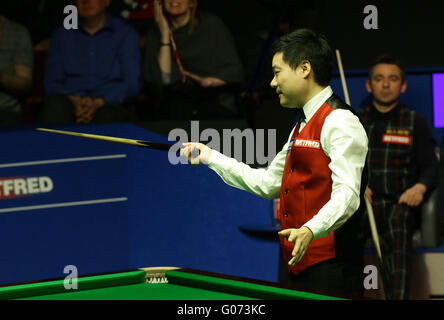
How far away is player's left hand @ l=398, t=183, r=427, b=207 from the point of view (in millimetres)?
3910

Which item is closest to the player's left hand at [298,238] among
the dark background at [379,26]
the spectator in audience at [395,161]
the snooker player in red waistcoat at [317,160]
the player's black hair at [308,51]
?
the snooker player in red waistcoat at [317,160]

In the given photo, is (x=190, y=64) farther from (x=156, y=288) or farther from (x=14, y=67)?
(x=156, y=288)

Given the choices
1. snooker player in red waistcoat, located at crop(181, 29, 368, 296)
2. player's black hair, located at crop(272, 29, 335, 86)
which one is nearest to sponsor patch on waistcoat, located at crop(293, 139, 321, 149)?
snooker player in red waistcoat, located at crop(181, 29, 368, 296)

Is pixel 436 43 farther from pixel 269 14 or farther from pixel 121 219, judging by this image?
pixel 121 219

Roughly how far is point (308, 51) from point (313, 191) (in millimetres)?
458

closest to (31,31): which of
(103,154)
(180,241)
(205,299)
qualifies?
(103,154)

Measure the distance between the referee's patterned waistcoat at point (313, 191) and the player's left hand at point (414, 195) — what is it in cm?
153

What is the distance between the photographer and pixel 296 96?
2465 mm

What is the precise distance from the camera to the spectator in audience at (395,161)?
3.91 meters

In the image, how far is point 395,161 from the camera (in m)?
4.02

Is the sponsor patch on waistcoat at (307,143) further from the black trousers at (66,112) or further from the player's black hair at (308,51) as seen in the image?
the black trousers at (66,112)

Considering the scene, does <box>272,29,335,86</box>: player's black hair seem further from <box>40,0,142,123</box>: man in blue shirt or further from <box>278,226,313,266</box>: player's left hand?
<box>40,0,142,123</box>: man in blue shirt

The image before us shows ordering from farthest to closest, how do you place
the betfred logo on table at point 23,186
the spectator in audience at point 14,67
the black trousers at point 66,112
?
the spectator in audience at point 14,67, the black trousers at point 66,112, the betfred logo on table at point 23,186

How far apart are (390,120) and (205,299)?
212cm
